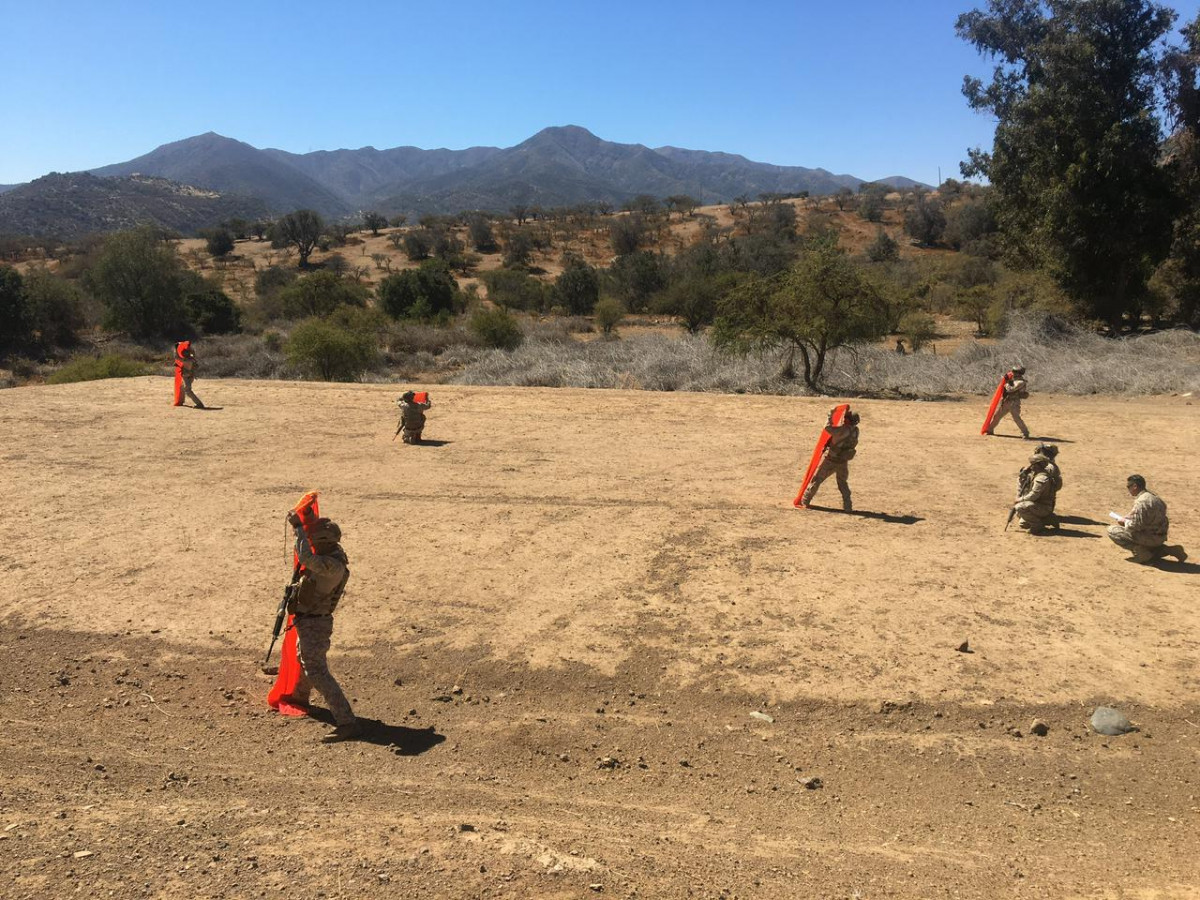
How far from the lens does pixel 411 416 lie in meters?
13.5

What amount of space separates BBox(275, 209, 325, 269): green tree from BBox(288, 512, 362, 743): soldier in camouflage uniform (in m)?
65.3

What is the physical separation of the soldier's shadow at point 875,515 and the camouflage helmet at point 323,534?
260 inches

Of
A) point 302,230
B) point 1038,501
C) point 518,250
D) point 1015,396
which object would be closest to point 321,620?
point 1038,501

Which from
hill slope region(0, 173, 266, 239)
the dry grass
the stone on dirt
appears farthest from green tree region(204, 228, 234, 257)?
the stone on dirt

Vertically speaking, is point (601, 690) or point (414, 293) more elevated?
point (414, 293)

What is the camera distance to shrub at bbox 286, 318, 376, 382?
24984 millimetres

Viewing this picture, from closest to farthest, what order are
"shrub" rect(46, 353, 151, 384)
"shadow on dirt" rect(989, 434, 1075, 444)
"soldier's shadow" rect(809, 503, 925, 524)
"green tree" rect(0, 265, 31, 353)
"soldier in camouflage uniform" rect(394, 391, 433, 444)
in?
Result: "soldier's shadow" rect(809, 503, 925, 524)
"soldier in camouflage uniform" rect(394, 391, 433, 444)
"shadow on dirt" rect(989, 434, 1075, 444)
"shrub" rect(46, 353, 151, 384)
"green tree" rect(0, 265, 31, 353)

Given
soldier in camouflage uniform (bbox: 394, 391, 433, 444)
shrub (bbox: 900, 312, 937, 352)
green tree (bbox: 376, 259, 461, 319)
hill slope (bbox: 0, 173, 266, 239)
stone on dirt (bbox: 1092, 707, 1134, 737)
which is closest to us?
stone on dirt (bbox: 1092, 707, 1134, 737)

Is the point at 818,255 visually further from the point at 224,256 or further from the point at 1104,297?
the point at 224,256

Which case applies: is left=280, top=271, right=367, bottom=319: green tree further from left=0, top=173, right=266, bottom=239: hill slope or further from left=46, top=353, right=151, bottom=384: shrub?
left=0, top=173, right=266, bottom=239: hill slope

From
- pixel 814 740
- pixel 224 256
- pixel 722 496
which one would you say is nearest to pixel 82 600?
pixel 814 740

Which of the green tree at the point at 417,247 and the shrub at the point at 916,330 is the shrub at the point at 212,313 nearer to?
the green tree at the point at 417,247

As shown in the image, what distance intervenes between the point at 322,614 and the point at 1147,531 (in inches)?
309

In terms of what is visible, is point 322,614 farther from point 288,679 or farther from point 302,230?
point 302,230
